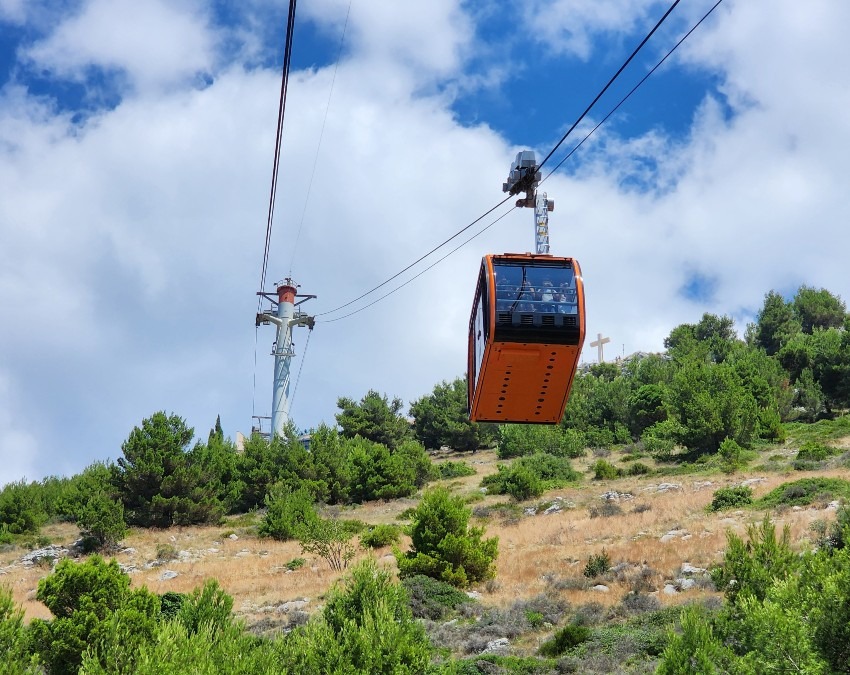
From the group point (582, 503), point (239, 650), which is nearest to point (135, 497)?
point (582, 503)

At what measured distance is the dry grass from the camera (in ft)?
80.5

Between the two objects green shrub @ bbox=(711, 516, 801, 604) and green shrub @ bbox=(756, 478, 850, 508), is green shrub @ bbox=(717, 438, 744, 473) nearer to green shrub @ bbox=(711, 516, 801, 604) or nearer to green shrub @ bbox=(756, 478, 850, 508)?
green shrub @ bbox=(756, 478, 850, 508)

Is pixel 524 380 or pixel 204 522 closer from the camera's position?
pixel 524 380

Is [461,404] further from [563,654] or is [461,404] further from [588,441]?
[563,654]

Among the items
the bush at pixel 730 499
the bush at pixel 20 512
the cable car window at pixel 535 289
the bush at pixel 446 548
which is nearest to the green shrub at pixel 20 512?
the bush at pixel 20 512

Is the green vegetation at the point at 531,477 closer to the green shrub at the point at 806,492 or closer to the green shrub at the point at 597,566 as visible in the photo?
the green shrub at the point at 806,492

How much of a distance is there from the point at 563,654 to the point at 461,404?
190 feet

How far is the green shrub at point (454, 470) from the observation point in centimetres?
5812

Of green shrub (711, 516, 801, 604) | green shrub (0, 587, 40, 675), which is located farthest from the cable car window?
green shrub (0, 587, 40, 675)

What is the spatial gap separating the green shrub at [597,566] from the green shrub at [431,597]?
426 centimetres

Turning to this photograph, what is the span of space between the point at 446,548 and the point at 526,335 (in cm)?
1556

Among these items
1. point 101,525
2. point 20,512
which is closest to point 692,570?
point 101,525

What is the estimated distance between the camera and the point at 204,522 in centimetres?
4622

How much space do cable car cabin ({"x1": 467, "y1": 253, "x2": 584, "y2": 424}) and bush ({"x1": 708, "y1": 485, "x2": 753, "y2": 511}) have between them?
2026 cm
